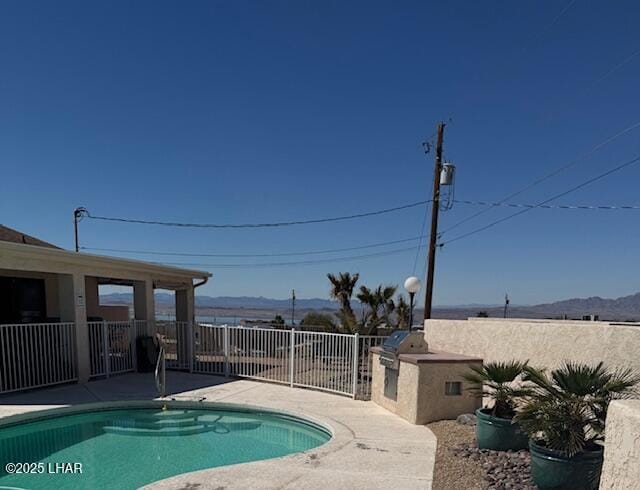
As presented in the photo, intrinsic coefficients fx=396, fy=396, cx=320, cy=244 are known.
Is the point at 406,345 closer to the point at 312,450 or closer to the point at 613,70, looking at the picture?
the point at 312,450

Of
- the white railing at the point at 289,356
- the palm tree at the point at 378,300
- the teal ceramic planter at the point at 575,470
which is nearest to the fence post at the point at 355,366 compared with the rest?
the white railing at the point at 289,356

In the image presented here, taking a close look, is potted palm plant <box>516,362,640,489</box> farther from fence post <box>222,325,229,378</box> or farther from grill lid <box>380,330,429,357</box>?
fence post <box>222,325,229,378</box>

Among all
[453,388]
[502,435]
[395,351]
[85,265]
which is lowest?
[502,435]

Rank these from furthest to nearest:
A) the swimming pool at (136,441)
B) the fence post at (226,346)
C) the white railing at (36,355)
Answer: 1. the fence post at (226,346)
2. the white railing at (36,355)
3. the swimming pool at (136,441)

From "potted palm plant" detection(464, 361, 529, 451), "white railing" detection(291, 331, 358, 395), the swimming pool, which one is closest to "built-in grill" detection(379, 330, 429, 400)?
"white railing" detection(291, 331, 358, 395)

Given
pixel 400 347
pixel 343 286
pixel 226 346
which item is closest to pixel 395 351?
pixel 400 347

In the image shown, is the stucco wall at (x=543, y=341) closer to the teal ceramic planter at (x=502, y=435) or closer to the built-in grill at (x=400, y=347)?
the built-in grill at (x=400, y=347)

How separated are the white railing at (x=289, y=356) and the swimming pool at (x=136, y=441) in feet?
5.37

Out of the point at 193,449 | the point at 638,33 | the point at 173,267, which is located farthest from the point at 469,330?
the point at 173,267

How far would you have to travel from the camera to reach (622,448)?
2.05 m

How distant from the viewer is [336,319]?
13344mm

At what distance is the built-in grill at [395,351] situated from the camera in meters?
6.70

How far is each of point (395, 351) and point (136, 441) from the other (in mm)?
4368

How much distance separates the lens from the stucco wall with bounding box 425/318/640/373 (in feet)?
15.4
